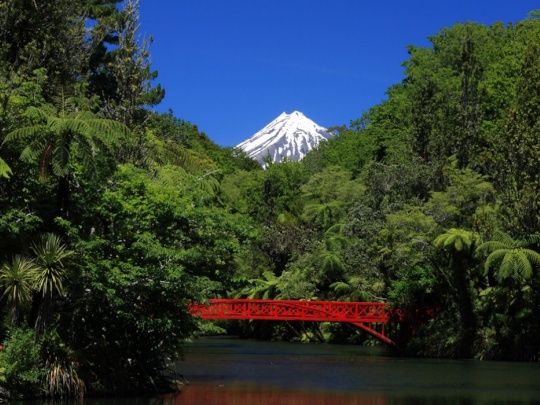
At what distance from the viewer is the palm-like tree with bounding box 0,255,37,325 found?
68.9 ft

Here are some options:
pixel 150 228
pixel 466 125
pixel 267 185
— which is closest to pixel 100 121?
pixel 150 228

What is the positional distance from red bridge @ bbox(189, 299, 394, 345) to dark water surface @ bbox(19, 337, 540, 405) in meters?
1.89

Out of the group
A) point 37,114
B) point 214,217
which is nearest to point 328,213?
point 214,217

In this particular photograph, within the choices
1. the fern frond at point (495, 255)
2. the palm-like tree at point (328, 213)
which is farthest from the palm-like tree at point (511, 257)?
the palm-like tree at point (328, 213)

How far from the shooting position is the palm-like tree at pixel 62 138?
2136 centimetres

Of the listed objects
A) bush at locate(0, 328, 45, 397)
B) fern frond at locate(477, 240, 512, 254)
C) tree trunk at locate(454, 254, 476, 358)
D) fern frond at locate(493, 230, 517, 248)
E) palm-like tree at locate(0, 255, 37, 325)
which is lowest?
bush at locate(0, 328, 45, 397)

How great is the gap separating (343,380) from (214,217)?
24.5 ft

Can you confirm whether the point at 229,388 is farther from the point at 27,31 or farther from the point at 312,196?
the point at 312,196

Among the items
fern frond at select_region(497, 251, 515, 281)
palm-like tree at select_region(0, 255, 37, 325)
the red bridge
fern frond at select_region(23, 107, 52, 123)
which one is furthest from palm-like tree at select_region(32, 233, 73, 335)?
the red bridge

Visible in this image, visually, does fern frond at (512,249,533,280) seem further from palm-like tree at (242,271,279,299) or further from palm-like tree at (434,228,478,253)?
palm-like tree at (242,271,279,299)

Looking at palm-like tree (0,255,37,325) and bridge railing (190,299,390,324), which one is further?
bridge railing (190,299,390,324)

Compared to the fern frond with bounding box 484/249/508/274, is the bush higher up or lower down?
lower down

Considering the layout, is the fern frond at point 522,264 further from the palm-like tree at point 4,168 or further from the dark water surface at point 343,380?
the palm-like tree at point 4,168

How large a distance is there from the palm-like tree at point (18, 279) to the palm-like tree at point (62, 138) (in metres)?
2.07
